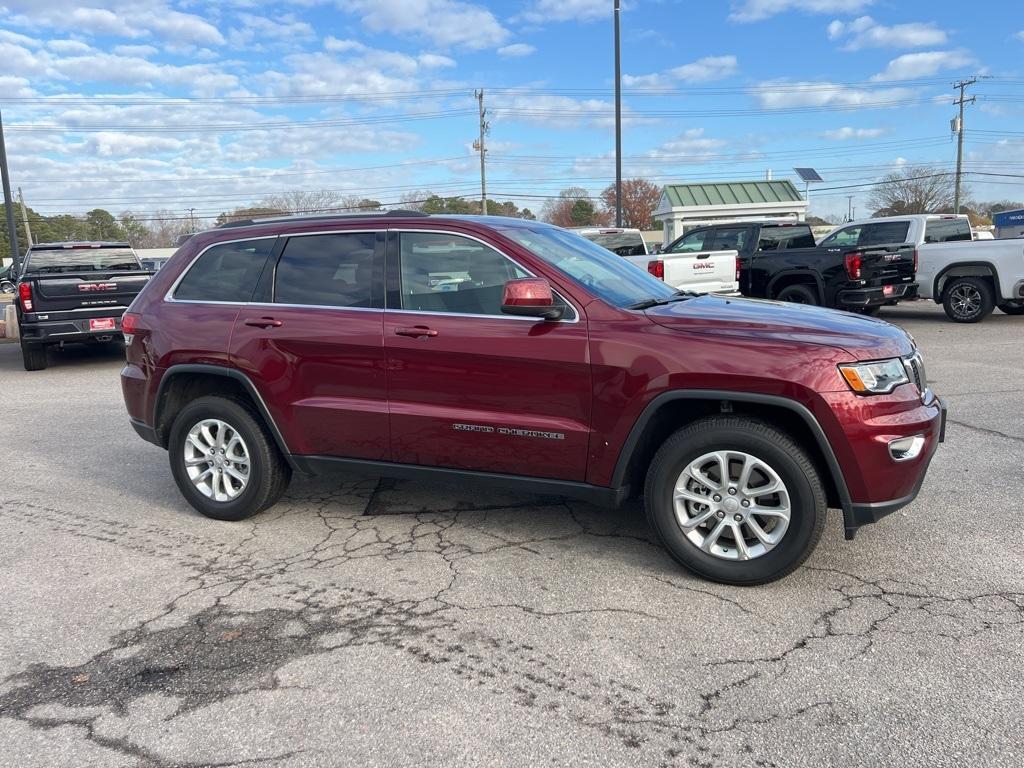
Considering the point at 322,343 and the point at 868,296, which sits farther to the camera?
the point at 868,296

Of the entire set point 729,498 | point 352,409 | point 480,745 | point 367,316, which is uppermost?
point 367,316

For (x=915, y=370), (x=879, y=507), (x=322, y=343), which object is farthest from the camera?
(x=322, y=343)

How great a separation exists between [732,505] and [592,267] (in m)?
1.56

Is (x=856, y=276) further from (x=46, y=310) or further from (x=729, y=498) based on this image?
(x=46, y=310)

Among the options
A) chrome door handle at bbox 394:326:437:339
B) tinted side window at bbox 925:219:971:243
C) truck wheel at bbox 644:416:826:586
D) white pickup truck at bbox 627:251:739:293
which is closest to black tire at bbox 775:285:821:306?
white pickup truck at bbox 627:251:739:293

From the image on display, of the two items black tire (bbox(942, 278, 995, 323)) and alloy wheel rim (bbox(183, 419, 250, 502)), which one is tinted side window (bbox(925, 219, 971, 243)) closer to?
black tire (bbox(942, 278, 995, 323))

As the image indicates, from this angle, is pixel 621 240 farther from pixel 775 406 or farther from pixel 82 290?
pixel 775 406

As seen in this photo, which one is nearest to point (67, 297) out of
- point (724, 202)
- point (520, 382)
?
point (520, 382)

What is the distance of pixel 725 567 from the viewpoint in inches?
145

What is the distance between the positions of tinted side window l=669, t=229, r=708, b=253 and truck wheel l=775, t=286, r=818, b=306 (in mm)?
1793

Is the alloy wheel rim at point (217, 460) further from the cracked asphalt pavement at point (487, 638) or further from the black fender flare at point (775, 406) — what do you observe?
the black fender flare at point (775, 406)

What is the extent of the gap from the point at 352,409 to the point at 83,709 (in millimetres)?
1932

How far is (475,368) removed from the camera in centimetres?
399

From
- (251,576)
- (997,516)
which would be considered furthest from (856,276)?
(251,576)
